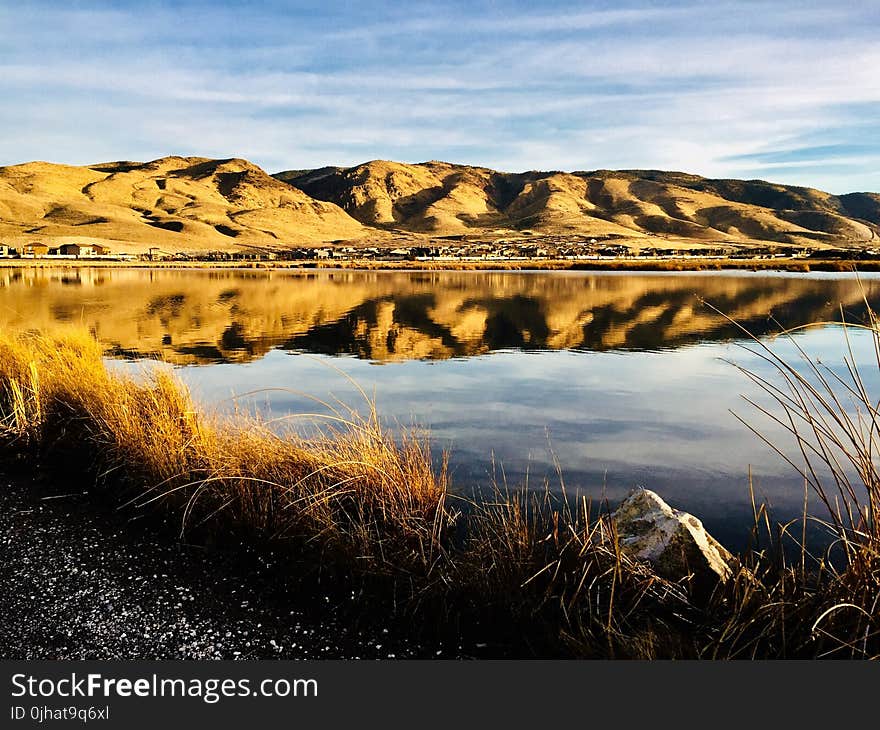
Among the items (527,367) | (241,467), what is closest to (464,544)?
(241,467)

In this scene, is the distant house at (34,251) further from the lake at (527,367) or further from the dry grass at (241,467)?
the dry grass at (241,467)

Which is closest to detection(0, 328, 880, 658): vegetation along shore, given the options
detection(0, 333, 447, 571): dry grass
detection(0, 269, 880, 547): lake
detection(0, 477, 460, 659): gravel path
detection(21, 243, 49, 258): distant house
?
detection(0, 333, 447, 571): dry grass

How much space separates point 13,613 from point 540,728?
310cm

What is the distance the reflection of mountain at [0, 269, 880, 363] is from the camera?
1828cm

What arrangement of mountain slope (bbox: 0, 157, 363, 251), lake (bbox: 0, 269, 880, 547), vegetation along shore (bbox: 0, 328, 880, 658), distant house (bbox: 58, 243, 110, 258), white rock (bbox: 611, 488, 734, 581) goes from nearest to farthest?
1. vegetation along shore (bbox: 0, 328, 880, 658)
2. white rock (bbox: 611, 488, 734, 581)
3. lake (bbox: 0, 269, 880, 547)
4. distant house (bbox: 58, 243, 110, 258)
5. mountain slope (bbox: 0, 157, 363, 251)

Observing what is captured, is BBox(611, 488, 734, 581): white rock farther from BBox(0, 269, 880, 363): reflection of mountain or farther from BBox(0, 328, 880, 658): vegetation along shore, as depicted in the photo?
BBox(0, 269, 880, 363): reflection of mountain

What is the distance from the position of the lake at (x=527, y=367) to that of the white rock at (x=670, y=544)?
4.69ft

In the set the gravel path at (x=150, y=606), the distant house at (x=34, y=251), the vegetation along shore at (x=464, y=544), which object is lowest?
the gravel path at (x=150, y=606)

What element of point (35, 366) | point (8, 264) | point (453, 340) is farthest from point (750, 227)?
point (35, 366)

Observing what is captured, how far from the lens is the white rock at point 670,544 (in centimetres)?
419

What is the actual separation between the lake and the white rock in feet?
4.69

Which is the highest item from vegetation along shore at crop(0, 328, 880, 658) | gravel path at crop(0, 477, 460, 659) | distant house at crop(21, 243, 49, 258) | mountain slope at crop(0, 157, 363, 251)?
mountain slope at crop(0, 157, 363, 251)

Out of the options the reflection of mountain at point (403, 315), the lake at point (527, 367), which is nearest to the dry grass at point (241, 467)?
the lake at point (527, 367)

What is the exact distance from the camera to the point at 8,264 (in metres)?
71.2
